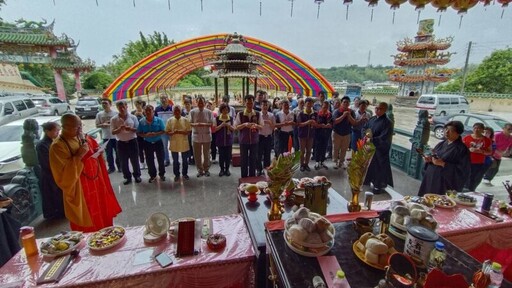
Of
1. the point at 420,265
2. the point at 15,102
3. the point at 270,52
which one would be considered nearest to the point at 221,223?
the point at 420,265

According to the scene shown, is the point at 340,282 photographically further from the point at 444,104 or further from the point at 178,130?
the point at 444,104

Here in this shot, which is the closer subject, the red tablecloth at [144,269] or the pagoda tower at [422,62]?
the red tablecloth at [144,269]

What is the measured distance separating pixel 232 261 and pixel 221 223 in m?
0.48

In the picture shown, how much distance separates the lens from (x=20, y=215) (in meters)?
3.06

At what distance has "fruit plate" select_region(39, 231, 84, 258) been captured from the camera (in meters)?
1.73

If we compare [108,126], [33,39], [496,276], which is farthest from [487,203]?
[33,39]

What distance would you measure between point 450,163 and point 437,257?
96.7 inches

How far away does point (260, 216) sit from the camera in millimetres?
2109

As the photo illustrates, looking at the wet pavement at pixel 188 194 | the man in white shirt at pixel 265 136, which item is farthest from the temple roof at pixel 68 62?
the man in white shirt at pixel 265 136

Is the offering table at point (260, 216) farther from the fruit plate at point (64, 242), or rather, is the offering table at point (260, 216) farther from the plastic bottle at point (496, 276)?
the fruit plate at point (64, 242)

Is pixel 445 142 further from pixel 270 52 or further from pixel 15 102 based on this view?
pixel 15 102

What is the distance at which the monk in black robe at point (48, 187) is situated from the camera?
325cm

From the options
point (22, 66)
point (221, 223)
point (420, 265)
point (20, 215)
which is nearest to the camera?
point (420, 265)

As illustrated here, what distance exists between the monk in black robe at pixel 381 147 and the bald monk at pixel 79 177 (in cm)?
422
